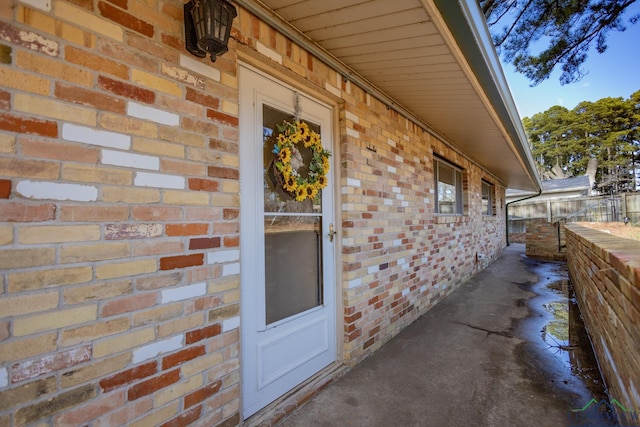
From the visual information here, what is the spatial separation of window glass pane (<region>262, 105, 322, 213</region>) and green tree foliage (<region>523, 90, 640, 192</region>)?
22979 millimetres

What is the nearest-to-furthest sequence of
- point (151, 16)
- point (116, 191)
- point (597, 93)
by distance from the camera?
point (116, 191) → point (151, 16) → point (597, 93)

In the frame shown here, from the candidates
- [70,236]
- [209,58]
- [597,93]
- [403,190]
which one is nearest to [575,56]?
[403,190]

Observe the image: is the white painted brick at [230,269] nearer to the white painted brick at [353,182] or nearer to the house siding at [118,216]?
the house siding at [118,216]

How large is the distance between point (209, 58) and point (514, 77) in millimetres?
5570

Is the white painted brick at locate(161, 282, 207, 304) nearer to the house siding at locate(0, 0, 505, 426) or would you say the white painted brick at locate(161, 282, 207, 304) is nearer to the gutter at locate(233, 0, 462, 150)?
the house siding at locate(0, 0, 505, 426)

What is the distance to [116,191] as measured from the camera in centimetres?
129

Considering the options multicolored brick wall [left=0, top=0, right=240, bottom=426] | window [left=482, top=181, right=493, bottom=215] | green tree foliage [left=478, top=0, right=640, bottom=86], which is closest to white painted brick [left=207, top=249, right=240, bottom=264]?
multicolored brick wall [left=0, top=0, right=240, bottom=426]

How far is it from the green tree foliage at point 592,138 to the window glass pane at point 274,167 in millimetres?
22979

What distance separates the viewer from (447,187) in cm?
569

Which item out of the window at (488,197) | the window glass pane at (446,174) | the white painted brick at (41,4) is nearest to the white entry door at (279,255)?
the white painted brick at (41,4)

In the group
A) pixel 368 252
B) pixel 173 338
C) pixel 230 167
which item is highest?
pixel 230 167

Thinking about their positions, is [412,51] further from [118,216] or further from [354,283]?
[118,216]

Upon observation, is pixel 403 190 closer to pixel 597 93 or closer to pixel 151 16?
pixel 151 16

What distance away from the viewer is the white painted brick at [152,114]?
1.35 m
